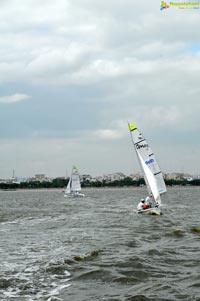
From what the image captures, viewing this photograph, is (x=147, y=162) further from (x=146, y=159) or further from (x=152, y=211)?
(x=152, y=211)

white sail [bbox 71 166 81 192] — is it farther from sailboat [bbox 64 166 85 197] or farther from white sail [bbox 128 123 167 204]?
white sail [bbox 128 123 167 204]

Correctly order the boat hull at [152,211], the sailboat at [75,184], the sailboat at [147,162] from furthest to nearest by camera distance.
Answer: the sailboat at [75,184], the sailboat at [147,162], the boat hull at [152,211]

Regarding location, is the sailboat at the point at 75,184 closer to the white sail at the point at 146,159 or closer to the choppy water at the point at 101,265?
Answer: the white sail at the point at 146,159

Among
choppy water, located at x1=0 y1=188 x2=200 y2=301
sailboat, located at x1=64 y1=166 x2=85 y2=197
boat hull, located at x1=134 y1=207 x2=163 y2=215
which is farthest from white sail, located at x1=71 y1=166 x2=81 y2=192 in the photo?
choppy water, located at x1=0 y1=188 x2=200 y2=301

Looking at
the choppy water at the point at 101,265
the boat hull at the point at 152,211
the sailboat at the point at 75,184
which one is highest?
the sailboat at the point at 75,184

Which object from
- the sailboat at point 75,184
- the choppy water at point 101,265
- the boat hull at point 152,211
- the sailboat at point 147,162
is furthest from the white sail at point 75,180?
the choppy water at point 101,265

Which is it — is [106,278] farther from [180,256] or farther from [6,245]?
[6,245]

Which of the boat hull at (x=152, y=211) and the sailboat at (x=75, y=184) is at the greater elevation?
the sailboat at (x=75, y=184)

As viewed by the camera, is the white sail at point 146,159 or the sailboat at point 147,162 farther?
the white sail at point 146,159

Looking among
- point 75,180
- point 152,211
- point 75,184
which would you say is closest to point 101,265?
point 152,211

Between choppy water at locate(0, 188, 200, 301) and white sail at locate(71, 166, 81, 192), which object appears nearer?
choppy water at locate(0, 188, 200, 301)

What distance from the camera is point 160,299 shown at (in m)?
11.2

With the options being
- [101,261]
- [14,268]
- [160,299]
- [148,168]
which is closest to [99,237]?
[101,261]

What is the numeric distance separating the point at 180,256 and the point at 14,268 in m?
6.04
